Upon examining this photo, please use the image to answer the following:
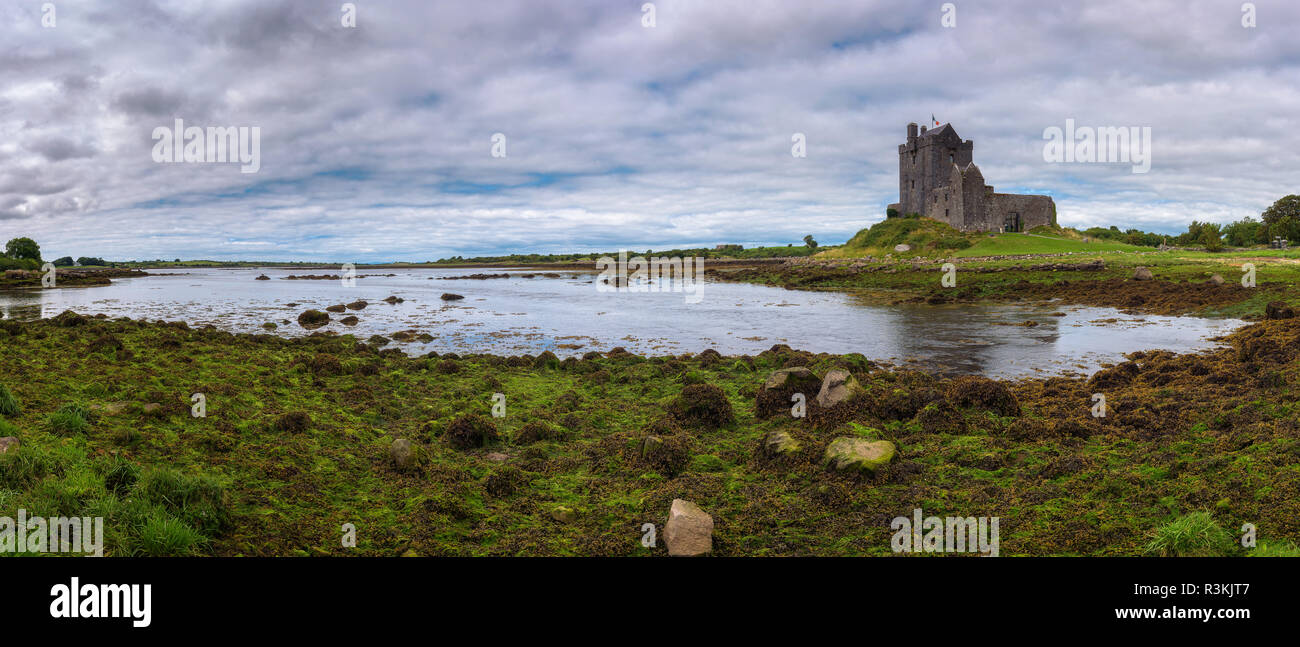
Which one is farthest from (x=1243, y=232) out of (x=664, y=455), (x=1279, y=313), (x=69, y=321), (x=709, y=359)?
(x=69, y=321)

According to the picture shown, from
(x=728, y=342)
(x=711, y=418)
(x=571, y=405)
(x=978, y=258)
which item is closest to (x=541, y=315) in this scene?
(x=728, y=342)

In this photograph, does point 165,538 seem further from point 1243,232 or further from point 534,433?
point 1243,232

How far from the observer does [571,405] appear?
15180 mm

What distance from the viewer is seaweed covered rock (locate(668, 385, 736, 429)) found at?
522 inches

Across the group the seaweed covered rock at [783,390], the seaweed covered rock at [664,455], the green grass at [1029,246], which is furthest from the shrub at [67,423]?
the green grass at [1029,246]

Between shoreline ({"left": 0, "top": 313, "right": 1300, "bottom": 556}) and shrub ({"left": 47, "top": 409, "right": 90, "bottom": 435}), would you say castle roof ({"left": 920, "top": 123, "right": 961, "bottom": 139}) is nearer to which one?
shoreline ({"left": 0, "top": 313, "right": 1300, "bottom": 556})

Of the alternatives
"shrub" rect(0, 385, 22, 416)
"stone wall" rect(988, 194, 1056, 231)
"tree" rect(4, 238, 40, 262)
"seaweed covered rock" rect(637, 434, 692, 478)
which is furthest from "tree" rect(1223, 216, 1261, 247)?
"tree" rect(4, 238, 40, 262)

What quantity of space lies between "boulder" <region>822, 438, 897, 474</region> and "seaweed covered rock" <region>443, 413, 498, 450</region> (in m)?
6.44

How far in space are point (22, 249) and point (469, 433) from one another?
401 feet

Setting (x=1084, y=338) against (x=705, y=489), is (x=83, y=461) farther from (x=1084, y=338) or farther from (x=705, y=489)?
(x=1084, y=338)

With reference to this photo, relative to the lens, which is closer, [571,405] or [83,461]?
[83,461]

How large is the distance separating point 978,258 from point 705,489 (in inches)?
2702
